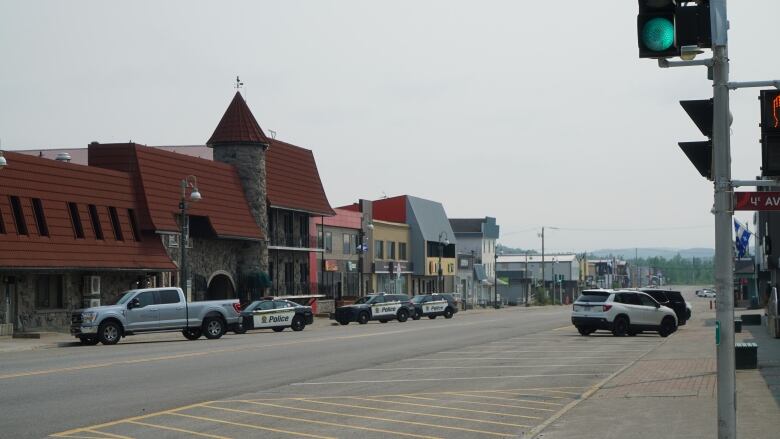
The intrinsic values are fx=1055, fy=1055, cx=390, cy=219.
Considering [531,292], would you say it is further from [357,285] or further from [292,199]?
[292,199]

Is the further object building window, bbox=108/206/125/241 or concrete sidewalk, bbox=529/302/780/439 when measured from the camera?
building window, bbox=108/206/125/241

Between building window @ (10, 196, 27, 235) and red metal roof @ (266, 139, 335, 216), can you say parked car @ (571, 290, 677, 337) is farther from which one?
red metal roof @ (266, 139, 335, 216)

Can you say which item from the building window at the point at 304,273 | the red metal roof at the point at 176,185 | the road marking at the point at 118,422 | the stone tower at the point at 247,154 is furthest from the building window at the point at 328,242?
the road marking at the point at 118,422

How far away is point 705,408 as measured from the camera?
15.0 metres

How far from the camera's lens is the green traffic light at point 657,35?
8.27 meters

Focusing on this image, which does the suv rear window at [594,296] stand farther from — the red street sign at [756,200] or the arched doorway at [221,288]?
the red street sign at [756,200]

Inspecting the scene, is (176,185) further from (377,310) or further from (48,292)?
(377,310)

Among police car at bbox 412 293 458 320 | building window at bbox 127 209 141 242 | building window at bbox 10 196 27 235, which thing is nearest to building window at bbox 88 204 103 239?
building window at bbox 127 209 141 242

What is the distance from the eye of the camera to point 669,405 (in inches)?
611

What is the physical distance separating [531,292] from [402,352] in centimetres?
12697

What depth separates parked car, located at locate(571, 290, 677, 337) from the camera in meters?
36.8

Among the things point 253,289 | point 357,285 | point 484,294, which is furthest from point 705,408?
A: point 484,294

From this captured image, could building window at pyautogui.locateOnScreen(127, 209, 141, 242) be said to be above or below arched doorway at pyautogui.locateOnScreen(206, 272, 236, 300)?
above

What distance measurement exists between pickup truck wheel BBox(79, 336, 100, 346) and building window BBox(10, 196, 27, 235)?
344 inches
